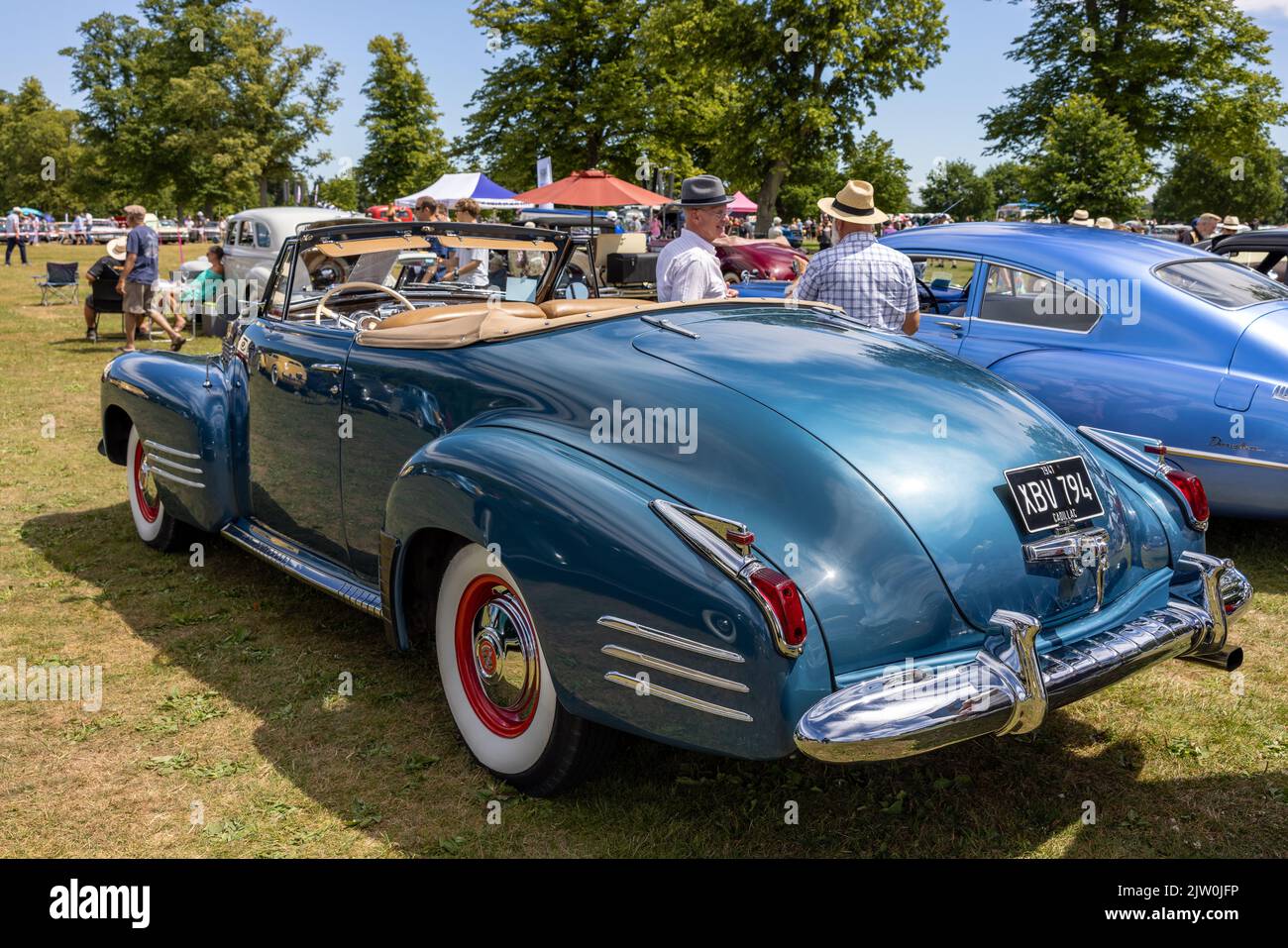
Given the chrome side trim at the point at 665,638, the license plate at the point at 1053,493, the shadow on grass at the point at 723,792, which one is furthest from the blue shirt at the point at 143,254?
the license plate at the point at 1053,493

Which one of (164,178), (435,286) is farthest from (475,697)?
(164,178)

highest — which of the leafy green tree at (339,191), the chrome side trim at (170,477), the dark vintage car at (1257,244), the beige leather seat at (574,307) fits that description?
the leafy green tree at (339,191)

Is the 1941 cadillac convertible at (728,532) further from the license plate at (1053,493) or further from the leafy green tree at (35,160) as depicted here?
the leafy green tree at (35,160)

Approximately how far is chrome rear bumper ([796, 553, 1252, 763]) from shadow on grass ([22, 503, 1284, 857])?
58 centimetres

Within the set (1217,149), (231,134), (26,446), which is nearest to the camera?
(26,446)

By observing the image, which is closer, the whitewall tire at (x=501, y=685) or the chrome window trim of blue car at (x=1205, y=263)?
the whitewall tire at (x=501, y=685)

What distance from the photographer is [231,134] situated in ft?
123

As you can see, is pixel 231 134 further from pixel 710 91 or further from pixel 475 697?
pixel 475 697

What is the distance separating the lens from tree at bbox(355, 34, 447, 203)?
4150 cm

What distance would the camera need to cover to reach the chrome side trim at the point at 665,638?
239cm

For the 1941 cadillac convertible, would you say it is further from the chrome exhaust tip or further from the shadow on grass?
the shadow on grass

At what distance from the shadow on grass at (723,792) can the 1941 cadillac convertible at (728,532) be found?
0.23m
